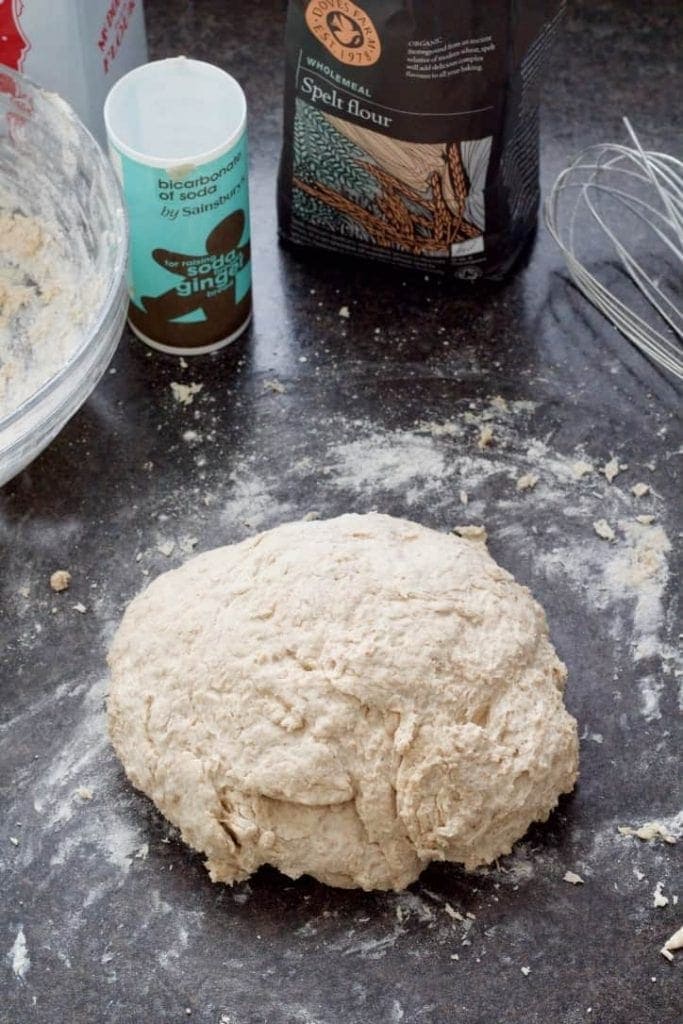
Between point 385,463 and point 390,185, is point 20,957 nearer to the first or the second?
point 385,463

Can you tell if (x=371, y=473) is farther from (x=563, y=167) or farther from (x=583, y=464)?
(x=563, y=167)

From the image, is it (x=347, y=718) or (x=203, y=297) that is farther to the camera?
(x=203, y=297)

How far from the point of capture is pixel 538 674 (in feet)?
4.47

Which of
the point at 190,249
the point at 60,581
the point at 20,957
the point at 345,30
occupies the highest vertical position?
the point at 345,30

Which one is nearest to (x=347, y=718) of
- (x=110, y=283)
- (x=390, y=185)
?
(x=110, y=283)

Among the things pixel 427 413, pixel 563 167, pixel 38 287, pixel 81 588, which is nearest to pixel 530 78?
pixel 563 167

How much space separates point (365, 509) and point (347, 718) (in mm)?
397

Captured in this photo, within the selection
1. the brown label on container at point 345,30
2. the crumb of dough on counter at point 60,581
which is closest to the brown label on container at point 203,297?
the brown label on container at point 345,30

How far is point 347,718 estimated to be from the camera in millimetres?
1287

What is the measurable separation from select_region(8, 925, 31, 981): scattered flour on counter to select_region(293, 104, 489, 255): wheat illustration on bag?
100cm

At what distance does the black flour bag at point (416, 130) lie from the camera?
1555 mm

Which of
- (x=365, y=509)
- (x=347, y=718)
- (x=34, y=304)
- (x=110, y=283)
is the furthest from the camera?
(x=34, y=304)

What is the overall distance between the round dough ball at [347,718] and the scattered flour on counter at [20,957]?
193 mm

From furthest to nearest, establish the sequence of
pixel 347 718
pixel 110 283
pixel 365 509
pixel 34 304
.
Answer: pixel 34 304
pixel 365 509
pixel 110 283
pixel 347 718
